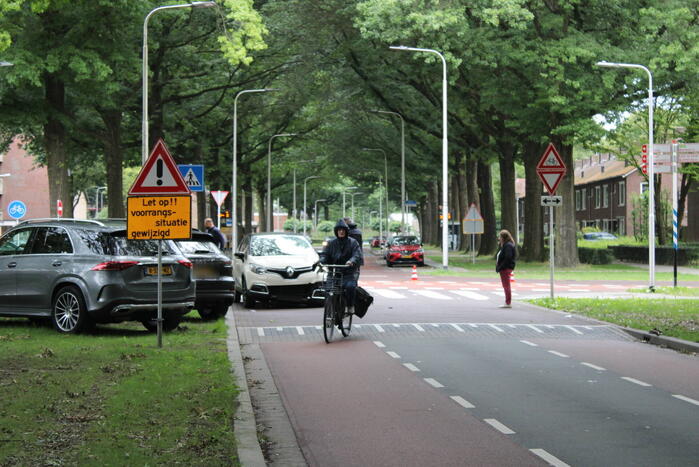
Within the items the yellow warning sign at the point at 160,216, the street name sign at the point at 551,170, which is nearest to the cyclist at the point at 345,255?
the yellow warning sign at the point at 160,216

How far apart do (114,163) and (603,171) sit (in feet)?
207

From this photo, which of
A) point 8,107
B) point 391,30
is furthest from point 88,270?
point 391,30

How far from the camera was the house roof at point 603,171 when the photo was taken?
78.9m

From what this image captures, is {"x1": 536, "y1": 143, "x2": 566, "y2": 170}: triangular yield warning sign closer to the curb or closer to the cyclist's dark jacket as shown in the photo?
the cyclist's dark jacket

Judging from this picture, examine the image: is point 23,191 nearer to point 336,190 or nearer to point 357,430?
point 336,190

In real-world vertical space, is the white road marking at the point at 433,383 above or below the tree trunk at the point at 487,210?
below

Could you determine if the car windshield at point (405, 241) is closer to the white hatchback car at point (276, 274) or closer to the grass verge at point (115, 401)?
the white hatchback car at point (276, 274)

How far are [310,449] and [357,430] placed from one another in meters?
0.80

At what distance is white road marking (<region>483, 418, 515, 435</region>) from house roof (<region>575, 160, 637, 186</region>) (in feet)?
230

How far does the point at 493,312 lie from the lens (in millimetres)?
19781

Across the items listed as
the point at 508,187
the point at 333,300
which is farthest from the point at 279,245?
the point at 508,187

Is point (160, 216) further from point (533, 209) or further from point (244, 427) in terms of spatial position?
point (533, 209)

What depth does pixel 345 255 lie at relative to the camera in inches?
584

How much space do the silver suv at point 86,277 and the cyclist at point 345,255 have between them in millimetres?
2115
